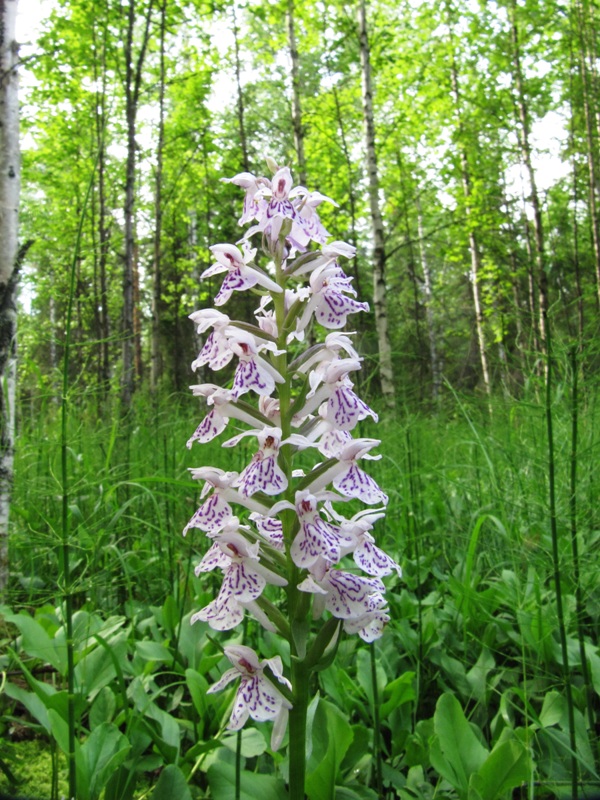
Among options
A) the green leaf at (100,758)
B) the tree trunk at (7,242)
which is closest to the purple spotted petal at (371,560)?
the green leaf at (100,758)

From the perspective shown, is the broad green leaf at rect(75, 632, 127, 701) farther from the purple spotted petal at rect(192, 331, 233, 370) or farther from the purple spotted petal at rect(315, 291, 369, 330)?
the purple spotted petal at rect(315, 291, 369, 330)

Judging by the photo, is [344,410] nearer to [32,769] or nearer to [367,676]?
[367,676]

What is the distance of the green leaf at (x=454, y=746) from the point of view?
165 centimetres

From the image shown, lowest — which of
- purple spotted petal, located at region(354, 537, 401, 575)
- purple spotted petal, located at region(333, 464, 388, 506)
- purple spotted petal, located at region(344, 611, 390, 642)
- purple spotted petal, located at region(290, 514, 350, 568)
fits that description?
purple spotted petal, located at region(344, 611, 390, 642)

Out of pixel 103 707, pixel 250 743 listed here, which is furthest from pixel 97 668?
pixel 250 743

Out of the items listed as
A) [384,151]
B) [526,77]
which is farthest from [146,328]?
[526,77]

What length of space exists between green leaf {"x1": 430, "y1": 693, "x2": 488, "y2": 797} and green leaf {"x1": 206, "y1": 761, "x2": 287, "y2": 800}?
1.43 ft

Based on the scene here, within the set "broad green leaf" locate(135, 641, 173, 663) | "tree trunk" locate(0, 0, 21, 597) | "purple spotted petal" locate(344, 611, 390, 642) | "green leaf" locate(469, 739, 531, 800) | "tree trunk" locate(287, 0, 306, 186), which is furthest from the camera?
"tree trunk" locate(287, 0, 306, 186)

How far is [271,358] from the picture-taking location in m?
1.45

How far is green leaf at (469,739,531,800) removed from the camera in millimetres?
1568

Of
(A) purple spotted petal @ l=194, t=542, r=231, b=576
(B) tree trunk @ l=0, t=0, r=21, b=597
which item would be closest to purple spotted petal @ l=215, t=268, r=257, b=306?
(A) purple spotted petal @ l=194, t=542, r=231, b=576

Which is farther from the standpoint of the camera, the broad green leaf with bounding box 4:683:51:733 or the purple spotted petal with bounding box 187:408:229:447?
the broad green leaf with bounding box 4:683:51:733

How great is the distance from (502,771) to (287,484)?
39.5 inches

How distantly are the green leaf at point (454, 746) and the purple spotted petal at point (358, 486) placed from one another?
0.72m
